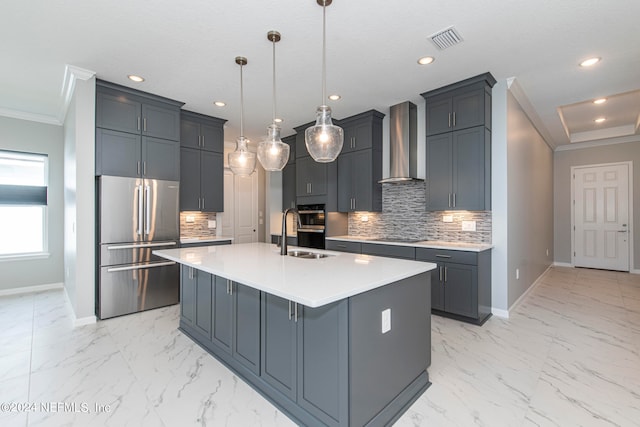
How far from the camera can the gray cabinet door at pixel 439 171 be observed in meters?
3.71

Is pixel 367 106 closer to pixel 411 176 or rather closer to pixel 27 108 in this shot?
pixel 411 176

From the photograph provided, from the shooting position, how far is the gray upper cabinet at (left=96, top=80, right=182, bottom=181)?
347 centimetres

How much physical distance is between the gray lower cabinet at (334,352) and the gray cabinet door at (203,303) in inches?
12.8

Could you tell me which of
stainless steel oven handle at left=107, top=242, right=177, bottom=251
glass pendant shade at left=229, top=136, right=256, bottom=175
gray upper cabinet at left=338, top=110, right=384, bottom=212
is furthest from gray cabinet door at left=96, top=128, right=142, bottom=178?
gray upper cabinet at left=338, top=110, right=384, bottom=212

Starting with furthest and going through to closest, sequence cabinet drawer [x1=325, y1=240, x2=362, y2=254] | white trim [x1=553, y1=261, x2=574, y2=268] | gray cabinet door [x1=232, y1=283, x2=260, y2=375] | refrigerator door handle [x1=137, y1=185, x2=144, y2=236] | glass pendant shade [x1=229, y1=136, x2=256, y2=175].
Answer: white trim [x1=553, y1=261, x2=574, y2=268] < cabinet drawer [x1=325, y1=240, x2=362, y2=254] < refrigerator door handle [x1=137, y1=185, x2=144, y2=236] < glass pendant shade [x1=229, y1=136, x2=256, y2=175] < gray cabinet door [x1=232, y1=283, x2=260, y2=375]

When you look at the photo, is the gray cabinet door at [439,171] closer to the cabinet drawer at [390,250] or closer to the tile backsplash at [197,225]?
the cabinet drawer at [390,250]

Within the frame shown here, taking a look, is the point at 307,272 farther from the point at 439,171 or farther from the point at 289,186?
the point at 289,186

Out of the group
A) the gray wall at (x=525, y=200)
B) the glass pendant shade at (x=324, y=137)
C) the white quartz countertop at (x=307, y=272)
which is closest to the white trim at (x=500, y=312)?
the gray wall at (x=525, y=200)

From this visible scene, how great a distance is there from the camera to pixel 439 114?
374 centimetres

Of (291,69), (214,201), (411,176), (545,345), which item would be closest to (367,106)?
(411,176)

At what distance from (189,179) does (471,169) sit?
3921 mm

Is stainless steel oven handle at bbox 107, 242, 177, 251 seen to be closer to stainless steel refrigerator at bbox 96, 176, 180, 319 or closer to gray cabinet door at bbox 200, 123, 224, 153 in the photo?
stainless steel refrigerator at bbox 96, 176, 180, 319

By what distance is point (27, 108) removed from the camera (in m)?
4.35

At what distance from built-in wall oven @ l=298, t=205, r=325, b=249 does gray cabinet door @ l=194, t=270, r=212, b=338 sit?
236cm
